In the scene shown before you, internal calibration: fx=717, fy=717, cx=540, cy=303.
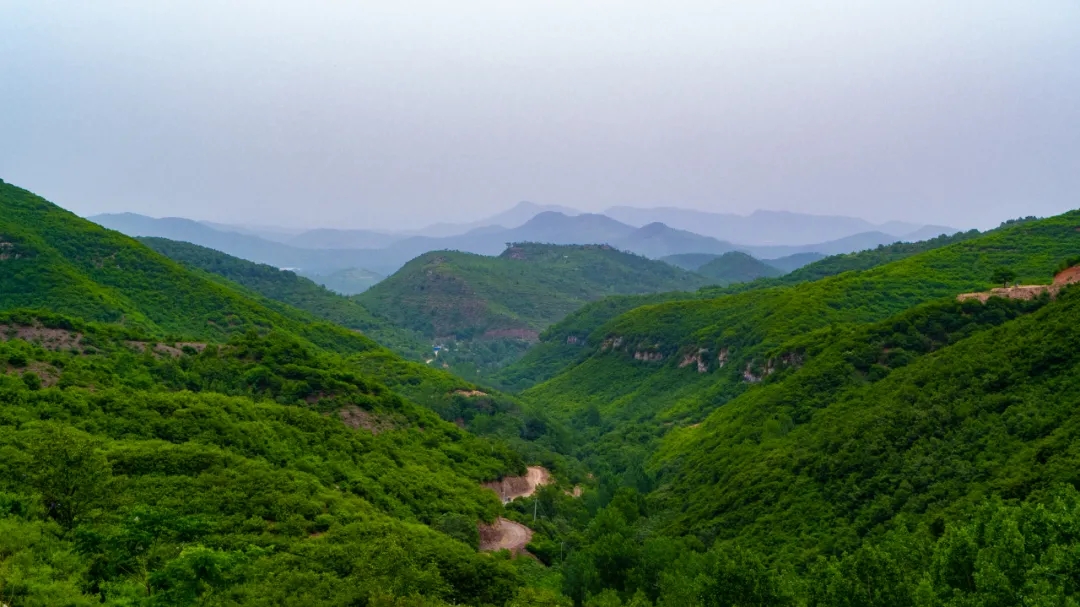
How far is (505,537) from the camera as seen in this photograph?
137ft

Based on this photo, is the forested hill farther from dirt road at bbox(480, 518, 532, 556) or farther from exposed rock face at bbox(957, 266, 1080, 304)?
exposed rock face at bbox(957, 266, 1080, 304)

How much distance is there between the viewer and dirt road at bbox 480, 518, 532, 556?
39.8 m

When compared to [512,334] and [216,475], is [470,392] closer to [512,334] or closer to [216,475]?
[216,475]

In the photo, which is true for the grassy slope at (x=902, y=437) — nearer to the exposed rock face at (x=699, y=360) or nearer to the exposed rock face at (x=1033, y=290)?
the exposed rock face at (x=1033, y=290)

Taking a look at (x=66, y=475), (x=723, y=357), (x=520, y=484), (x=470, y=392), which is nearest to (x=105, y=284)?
(x=470, y=392)

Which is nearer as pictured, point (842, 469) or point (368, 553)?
point (368, 553)

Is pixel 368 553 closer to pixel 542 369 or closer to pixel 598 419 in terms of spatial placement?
pixel 598 419

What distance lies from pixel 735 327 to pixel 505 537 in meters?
60.2

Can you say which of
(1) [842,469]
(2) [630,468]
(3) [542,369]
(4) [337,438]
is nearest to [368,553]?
(4) [337,438]

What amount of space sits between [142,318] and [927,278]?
3488 inches

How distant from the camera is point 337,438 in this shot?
41.7 meters

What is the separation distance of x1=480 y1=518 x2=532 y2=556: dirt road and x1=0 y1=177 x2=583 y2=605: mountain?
49.1 inches

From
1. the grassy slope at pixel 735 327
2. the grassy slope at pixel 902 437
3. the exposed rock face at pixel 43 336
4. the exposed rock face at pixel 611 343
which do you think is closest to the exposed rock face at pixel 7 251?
the exposed rock face at pixel 43 336

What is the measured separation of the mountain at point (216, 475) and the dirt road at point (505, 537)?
125cm
